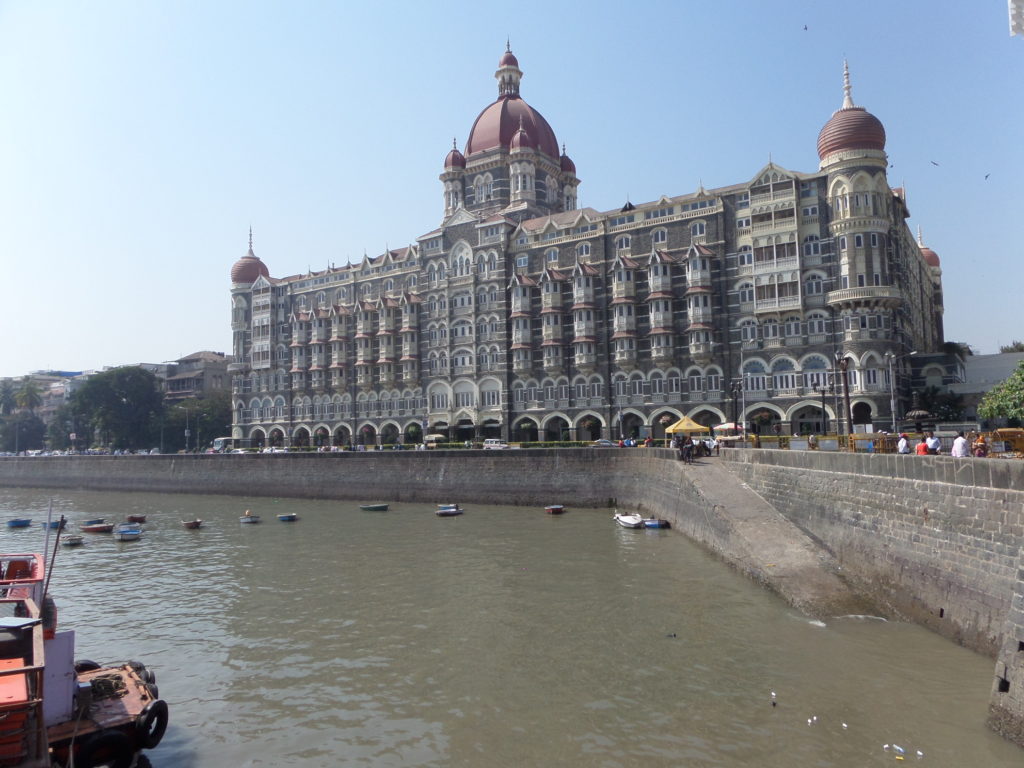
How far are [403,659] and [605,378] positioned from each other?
2019 inches

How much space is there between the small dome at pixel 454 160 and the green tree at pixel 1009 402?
60411mm

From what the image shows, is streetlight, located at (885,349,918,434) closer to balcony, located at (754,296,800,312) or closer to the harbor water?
balcony, located at (754,296,800,312)

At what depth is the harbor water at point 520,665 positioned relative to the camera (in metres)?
13.2

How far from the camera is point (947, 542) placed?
18125 mm

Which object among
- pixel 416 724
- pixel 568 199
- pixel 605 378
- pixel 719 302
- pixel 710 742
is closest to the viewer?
pixel 710 742

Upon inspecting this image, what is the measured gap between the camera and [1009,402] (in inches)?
1608

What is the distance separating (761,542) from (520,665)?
38.5 ft

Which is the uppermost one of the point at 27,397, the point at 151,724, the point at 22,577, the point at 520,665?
the point at 27,397

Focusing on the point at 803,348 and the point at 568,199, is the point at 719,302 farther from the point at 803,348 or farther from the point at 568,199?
the point at 568,199

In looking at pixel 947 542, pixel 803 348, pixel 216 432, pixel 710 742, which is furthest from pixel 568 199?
pixel 710 742

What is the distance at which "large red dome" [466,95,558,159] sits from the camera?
3263 inches

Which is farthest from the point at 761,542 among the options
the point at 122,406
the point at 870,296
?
the point at 122,406

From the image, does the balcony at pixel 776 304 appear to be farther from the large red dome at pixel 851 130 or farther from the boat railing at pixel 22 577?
the boat railing at pixel 22 577

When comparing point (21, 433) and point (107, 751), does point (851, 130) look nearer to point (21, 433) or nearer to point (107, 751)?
point (107, 751)
